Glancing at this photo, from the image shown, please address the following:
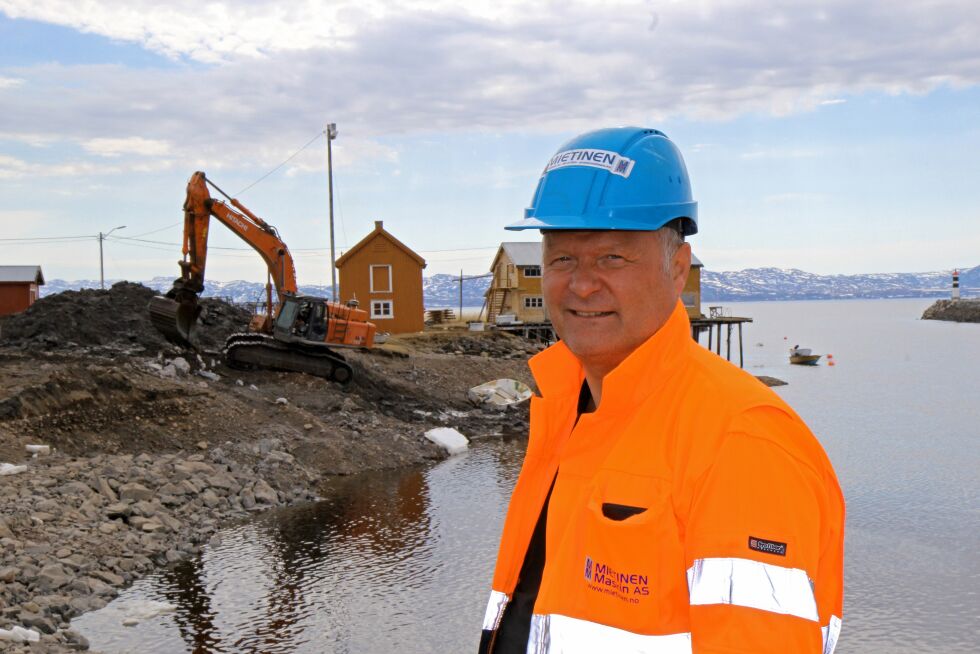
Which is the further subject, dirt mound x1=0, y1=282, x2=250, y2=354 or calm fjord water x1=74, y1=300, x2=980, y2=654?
dirt mound x1=0, y1=282, x2=250, y2=354

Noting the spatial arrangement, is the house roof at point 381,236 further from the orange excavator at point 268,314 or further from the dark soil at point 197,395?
the orange excavator at point 268,314

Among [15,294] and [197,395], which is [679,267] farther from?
[15,294]

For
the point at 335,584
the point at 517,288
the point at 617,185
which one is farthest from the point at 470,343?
the point at 617,185

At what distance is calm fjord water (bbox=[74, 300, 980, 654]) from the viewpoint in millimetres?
10250

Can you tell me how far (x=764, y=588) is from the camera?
1.48m

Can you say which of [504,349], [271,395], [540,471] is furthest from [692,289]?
[540,471]

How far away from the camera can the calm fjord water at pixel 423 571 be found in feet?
33.6

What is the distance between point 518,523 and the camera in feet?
7.32

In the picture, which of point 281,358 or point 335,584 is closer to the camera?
point 335,584

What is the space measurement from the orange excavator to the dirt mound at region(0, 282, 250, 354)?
2.87m

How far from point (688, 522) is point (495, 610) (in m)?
0.76

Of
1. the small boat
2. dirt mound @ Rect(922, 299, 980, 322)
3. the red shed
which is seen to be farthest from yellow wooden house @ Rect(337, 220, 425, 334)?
dirt mound @ Rect(922, 299, 980, 322)

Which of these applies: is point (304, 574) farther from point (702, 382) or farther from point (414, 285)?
point (414, 285)

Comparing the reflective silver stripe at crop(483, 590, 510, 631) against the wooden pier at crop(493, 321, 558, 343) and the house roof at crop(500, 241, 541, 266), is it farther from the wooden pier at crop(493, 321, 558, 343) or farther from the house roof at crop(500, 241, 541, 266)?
the house roof at crop(500, 241, 541, 266)
